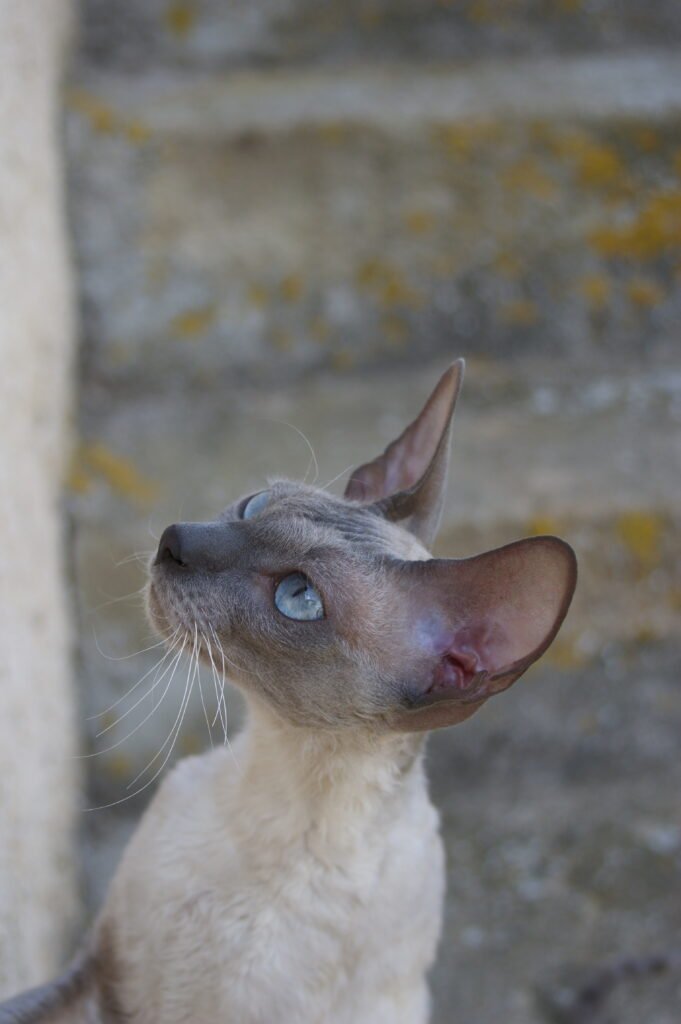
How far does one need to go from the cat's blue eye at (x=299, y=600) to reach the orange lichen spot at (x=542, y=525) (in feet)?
4.53

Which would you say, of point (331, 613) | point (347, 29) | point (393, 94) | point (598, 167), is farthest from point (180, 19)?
point (331, 613)

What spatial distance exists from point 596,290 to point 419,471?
1672mm

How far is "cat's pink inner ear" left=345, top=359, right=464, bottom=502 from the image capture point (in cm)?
174

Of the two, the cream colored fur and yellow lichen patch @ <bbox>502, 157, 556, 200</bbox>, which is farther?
yellow lichen patch @ <bbox>502, 157, 556, 200</bbox>

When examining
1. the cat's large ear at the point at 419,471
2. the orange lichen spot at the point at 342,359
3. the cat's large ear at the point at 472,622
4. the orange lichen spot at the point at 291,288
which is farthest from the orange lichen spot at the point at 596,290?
the cat's large ear at the point at 472,622

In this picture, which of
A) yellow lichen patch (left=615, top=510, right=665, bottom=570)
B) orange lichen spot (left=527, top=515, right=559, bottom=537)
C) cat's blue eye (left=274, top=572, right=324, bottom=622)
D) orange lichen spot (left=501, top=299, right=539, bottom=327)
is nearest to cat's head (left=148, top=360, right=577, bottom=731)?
cat's blue eye (left=274, top=572, right=324, bottom=622)

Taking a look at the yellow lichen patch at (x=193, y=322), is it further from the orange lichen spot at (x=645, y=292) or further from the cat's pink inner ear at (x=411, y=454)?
the cat's pink inner ear at (x=411, y=454)

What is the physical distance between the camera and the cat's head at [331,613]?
1.47 metres

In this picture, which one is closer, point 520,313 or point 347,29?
point 520,313

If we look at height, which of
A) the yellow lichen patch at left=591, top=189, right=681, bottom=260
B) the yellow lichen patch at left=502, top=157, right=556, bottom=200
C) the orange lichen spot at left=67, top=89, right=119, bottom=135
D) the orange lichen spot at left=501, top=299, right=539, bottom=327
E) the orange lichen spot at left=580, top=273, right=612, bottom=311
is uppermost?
the orange lichen spot at left=67, top=89, right=119, bottom=135

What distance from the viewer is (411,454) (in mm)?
1856

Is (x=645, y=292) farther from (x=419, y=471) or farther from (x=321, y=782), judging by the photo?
(x=321, y=782)

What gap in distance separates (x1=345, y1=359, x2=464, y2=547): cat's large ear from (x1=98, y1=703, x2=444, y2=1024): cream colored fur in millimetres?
340

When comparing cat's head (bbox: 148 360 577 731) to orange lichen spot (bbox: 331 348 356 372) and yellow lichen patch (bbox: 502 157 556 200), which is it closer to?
orange lichen spot (bbox: 331 348 356 372)
